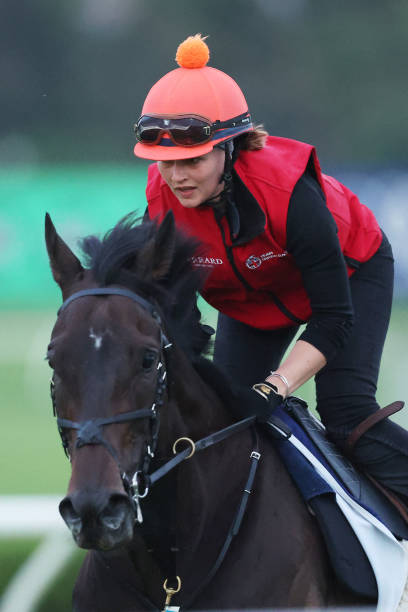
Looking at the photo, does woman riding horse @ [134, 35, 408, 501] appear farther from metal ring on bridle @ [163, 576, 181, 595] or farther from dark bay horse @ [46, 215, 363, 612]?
metal ring on bridle @ [163, 576, 181, 595]

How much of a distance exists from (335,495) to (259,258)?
73 cm

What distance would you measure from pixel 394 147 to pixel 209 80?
10.0 ft

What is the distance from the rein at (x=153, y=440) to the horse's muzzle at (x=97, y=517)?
0.06 m

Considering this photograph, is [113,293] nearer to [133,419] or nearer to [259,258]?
[133,419]

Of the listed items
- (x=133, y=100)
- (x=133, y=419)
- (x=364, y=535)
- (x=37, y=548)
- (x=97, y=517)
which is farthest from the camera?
(x=133, y=100)

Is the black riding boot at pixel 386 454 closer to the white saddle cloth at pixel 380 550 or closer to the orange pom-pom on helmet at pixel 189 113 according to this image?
the white saddle cloth at pixel 380 550

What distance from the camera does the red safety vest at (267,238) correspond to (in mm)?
2312

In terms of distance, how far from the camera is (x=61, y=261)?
75.8 inches

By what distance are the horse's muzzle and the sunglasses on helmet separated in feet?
3.38

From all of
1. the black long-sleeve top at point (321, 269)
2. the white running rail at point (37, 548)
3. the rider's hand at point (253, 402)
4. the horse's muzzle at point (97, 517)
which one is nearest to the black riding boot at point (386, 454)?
the black long-sleeve top at point (321, 269)

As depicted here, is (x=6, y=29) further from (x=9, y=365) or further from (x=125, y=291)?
(x=125, y=291)

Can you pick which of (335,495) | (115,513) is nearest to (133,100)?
(335,495)

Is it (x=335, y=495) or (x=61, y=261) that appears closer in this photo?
(x=61, y=261)

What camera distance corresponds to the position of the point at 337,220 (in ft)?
8.34
